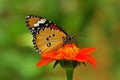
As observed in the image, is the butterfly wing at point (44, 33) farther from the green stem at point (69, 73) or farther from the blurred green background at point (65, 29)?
the blurred green background at point (65, 29)

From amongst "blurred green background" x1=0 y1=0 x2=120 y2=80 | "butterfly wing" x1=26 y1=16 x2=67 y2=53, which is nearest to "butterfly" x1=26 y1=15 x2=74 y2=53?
"butterfly wing" x1=26 y1=16 x2=67 y2=53

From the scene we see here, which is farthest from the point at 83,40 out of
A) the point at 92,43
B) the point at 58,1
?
the point at 58,1

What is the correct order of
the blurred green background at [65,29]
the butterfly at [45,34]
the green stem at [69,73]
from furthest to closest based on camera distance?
the blurred green background at [65,29], the butterfly at [45,34], the green stem at [69,73]

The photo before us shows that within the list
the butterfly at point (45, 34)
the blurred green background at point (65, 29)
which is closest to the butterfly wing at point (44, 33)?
the butterfly at point (45, 34)

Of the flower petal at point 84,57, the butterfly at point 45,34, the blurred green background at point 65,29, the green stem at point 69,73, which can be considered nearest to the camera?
the flower petal at point 84,57

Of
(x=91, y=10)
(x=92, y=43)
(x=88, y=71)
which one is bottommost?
(x=88, y=71)

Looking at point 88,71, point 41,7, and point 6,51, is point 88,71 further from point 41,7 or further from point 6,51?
point 6,51
